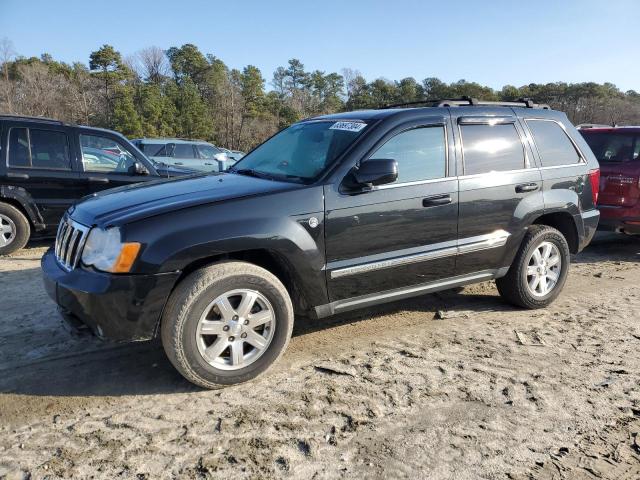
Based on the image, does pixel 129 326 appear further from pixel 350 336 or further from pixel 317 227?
pixel 350 336

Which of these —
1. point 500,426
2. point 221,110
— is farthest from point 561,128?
point 221,110

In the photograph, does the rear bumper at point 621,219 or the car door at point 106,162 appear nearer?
the rear bumper at point 621,219

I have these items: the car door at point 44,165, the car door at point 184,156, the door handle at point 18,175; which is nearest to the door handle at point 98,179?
the car door at point 44,165

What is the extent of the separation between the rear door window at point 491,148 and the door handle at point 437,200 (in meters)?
0.34

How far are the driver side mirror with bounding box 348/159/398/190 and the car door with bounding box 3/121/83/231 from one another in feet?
16.2

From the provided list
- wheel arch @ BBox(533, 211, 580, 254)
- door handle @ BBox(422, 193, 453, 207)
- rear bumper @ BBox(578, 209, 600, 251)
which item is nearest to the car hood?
door handle @ BBox(422, 193, 453, 207)

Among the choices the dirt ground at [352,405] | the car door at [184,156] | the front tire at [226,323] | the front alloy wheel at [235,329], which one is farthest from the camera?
the car door at [184,156]

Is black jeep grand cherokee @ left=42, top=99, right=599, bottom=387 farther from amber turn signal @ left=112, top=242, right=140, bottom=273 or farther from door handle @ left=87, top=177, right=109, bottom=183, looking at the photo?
door handle @ left=87, top=177, right=109, bottom=183

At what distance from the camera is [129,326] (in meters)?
3.02

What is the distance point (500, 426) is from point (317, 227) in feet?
5.45

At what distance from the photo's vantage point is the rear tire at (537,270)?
4.68 meters

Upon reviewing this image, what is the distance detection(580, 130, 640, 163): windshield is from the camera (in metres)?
7.25

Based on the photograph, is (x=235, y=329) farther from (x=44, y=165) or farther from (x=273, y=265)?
(x=44, y=165)

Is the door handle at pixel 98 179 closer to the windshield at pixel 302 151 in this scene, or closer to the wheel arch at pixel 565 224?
the windshield at pixel 302 151
